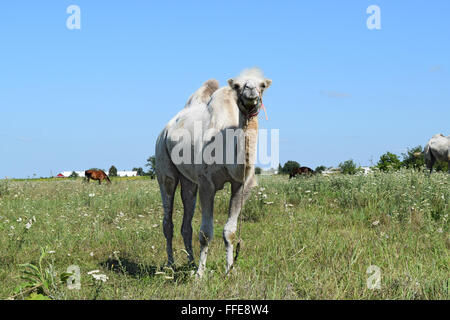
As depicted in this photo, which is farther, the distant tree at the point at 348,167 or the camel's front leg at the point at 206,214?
the distant tree at the point at 348,167

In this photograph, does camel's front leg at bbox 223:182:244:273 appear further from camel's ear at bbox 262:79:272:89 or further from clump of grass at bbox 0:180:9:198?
clump of grass at bbox 0:180:9:198

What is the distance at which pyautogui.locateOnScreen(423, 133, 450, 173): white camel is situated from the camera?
17750 millimetres

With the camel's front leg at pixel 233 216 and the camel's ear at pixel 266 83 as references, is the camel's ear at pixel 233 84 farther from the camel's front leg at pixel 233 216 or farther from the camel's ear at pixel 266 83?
the camel's front leg at pixel 233 216

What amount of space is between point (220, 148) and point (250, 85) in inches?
32.6

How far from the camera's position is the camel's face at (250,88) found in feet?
11.8

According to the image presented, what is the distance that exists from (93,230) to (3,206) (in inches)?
159

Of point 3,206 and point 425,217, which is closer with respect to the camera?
point 425,217

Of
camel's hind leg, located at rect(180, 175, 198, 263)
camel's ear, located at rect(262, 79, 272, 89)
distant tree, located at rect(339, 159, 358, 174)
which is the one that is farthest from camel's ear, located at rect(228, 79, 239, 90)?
distant tree, located at rect(339, 159, 358, 174)

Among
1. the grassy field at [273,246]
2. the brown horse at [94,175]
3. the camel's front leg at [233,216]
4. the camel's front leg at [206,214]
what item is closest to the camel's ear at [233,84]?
the camel's front leg at [233,216]

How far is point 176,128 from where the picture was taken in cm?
539

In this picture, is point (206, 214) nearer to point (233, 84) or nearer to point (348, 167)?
point (233, 84)

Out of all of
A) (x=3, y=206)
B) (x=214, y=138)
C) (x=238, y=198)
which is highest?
(x=214, y=138)
